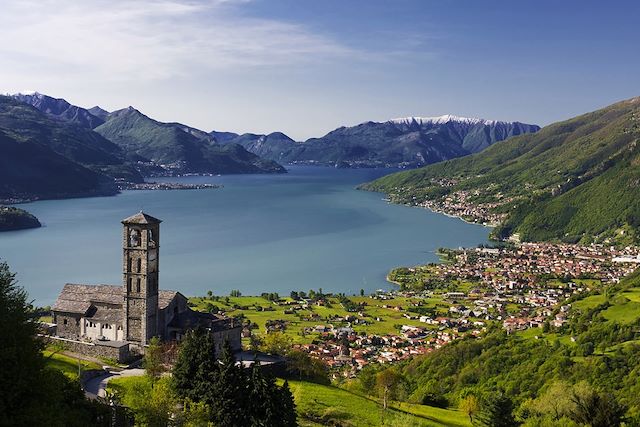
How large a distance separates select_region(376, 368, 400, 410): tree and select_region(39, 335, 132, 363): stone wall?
15.3 m

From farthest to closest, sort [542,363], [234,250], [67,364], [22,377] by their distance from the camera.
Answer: [234,250]
[542,363]
[67,364]
[22,377]

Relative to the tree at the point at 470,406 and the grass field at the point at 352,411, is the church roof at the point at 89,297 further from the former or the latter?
the tree at the point at 470,406

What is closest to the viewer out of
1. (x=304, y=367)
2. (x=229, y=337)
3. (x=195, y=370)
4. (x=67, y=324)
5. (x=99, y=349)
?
(x=195, y=370)

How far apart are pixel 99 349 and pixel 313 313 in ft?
177

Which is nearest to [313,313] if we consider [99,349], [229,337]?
[229,337]

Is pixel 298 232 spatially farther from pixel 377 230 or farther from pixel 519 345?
pixel 519 345

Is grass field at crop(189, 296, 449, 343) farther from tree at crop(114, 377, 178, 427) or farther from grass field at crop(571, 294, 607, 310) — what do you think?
tree at crop(114, 377, 178, 427)

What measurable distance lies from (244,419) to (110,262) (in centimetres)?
9775

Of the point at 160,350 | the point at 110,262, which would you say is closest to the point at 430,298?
the point at 110,262

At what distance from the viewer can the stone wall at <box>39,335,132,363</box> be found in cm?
3759

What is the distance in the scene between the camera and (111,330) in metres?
41.5

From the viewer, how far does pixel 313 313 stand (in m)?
90.2

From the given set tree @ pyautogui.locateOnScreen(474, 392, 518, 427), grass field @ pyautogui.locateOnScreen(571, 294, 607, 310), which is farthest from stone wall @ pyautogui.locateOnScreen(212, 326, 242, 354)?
grass field @ pyautogui.locateOnScreen(571, 294, 607, 310)

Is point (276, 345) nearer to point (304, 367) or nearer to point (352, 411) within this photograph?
point (304, 367)
